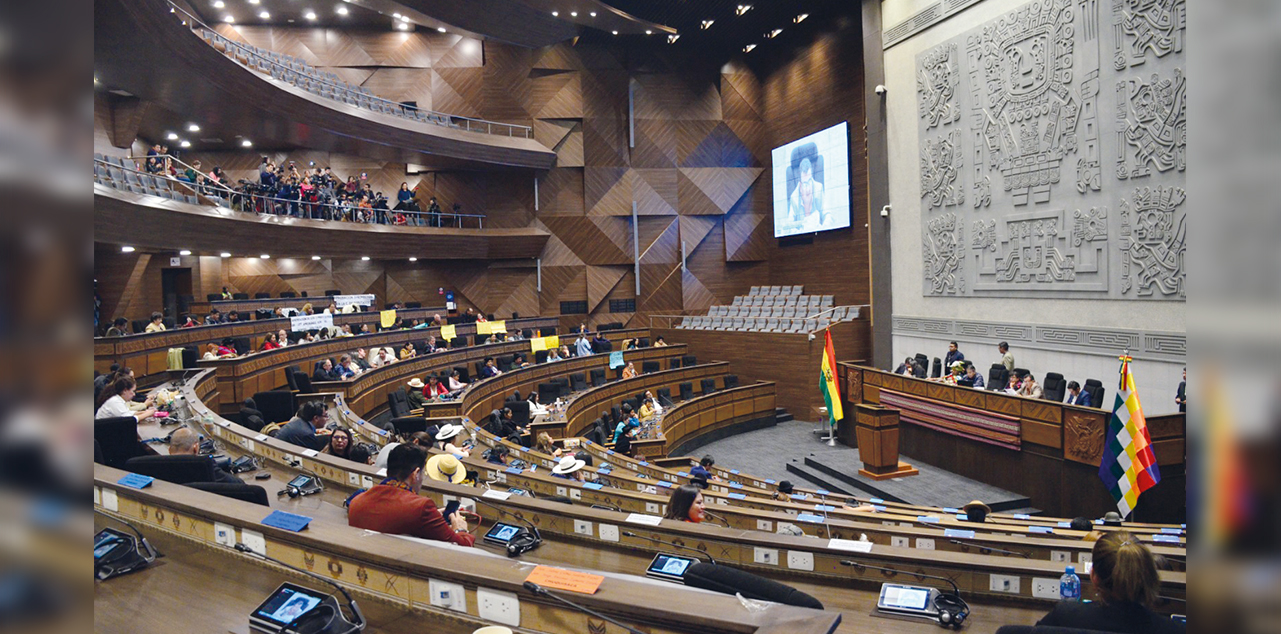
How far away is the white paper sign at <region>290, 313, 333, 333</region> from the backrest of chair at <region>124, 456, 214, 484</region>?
9.27 meters

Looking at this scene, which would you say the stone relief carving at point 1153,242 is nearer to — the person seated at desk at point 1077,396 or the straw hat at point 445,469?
the person seated at desk at point 1077,396

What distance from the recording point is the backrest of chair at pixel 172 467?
373cm

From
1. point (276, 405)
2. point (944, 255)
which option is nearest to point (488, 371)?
point (276, 405)

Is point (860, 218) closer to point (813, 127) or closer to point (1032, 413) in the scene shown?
point (813, 127)

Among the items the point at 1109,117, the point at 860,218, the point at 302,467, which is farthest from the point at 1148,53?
the point at 302,467

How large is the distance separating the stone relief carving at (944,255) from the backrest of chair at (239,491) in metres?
11.4

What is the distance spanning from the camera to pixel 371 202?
17.2 m

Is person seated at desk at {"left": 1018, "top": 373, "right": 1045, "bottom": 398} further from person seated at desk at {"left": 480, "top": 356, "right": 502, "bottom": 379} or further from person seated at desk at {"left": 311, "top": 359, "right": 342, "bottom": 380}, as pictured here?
person seated at desk at {"left": 311, "top": 359, "right": 342, "bottom": 380}

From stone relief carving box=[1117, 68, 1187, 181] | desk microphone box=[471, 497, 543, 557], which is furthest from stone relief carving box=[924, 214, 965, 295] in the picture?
desk microphone box=[471, 497, 543, 557]

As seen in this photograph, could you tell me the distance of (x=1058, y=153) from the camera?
10312 mm

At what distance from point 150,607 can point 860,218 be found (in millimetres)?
15497

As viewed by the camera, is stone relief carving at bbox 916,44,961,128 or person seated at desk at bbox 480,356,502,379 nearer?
stone relief carving at bbox 916,44,961,128

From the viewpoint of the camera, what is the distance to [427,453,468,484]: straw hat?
15.6 ft

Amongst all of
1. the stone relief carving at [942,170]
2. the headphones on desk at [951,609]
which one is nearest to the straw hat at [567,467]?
the headphones on desk at [951,609]
